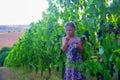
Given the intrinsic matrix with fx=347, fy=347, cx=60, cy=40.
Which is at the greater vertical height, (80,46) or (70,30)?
(70,30)

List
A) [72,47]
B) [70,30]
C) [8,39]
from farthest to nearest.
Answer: [8,39] < [72,47] < [70,30]

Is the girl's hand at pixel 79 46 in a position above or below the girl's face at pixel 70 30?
below

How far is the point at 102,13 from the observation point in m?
6.22

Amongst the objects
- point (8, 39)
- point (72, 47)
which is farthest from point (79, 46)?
point (8, 39)

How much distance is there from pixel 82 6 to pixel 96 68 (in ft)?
13.0

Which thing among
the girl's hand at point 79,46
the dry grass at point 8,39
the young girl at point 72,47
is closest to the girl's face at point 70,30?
the young girl at point 72,47

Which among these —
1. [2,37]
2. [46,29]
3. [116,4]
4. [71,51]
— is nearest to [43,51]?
[46,29]

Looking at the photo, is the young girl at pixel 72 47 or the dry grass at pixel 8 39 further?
the dry grass at pixel 8 39

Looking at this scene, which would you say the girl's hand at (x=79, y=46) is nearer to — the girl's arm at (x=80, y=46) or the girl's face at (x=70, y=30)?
the girl's arm at (x=80, y=46)

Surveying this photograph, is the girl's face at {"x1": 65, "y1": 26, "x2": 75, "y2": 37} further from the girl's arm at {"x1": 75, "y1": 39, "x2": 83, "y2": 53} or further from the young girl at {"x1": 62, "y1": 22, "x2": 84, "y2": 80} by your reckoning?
the girl's arm at {"x1": 75, "y1": 39, "x2": 83, "y2": 53}

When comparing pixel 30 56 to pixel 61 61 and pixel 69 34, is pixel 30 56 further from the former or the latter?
pixel 69 34

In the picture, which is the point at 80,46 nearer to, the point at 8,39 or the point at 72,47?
the point at 72,47

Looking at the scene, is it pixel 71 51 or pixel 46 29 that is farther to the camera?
pixel 46 29

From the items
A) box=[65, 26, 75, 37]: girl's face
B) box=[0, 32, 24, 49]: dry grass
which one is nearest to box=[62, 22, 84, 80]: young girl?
box=[65, 26, 75, 37]: girl's face
